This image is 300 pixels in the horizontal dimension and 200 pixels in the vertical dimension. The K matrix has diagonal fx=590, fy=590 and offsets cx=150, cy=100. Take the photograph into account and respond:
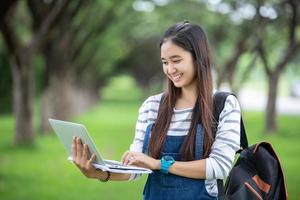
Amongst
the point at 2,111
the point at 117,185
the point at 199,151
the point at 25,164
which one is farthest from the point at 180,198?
the point at 2,111

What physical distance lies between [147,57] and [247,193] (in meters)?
44.8

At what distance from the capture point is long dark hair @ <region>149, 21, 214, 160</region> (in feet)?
8.55

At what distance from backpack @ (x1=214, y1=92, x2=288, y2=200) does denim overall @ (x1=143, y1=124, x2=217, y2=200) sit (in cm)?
10

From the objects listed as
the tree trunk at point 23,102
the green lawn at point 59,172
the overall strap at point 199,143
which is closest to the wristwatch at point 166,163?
the overall strap at point 199,143

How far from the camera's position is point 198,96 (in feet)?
8.85

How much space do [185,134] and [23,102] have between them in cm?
1170

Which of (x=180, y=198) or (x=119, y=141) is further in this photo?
(x=119, y=141)

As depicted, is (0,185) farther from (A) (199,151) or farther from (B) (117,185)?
(A) (199,151)

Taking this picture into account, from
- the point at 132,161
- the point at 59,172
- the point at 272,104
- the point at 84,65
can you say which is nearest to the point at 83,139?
the point at 132,161

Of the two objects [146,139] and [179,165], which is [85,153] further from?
[179,165]

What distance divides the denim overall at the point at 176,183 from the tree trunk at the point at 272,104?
15830 millimetres

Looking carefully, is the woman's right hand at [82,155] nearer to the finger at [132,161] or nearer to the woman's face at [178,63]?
the finger at [132,161]

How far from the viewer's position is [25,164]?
11.8 meters

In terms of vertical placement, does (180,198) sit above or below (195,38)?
below
